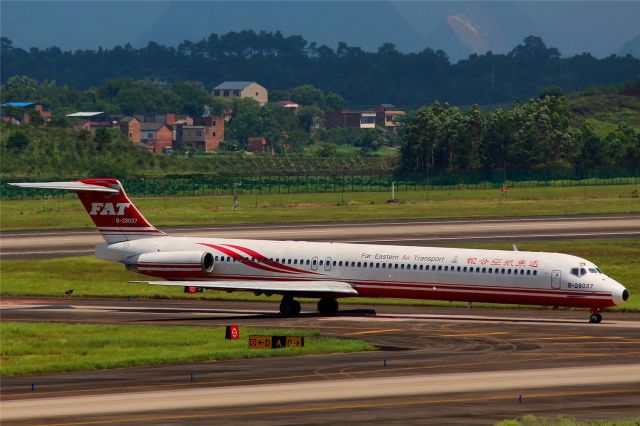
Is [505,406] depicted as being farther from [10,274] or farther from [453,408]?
[10,274]

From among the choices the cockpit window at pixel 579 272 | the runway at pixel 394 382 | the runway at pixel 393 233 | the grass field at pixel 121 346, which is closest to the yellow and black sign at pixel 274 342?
the grass field at pixel 121 346

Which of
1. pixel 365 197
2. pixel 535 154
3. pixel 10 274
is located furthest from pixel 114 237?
pixel 535 154

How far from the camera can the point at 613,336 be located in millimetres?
49625

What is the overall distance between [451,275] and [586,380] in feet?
55.9

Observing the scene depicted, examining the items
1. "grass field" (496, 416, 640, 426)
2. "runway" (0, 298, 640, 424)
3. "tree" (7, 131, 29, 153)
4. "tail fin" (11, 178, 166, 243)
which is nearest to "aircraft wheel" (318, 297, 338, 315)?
"runway" (0, 298, 640, 424)

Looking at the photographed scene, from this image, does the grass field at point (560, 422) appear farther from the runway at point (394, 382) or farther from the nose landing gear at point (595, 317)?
the nose landing gear at point (595, 317)

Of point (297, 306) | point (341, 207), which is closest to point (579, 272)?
point (297, 306)

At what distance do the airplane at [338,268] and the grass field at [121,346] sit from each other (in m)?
6.25

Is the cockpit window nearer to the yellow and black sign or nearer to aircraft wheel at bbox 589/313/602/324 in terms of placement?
aircraft wheel at bbox 589/313/602/324

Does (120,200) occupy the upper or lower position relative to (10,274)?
upper

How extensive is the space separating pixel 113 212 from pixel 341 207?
58.1 metres

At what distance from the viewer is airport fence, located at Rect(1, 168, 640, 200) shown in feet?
483

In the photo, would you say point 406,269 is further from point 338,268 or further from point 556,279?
point 556,279

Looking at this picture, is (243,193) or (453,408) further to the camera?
(243,193)
